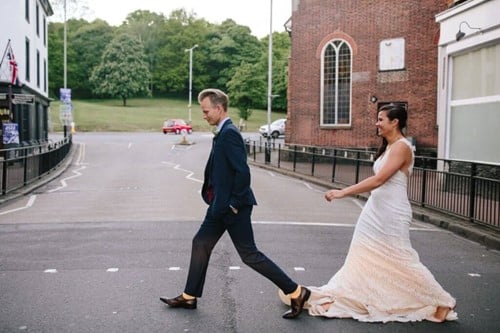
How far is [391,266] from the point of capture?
532cm

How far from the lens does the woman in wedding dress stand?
208 inches

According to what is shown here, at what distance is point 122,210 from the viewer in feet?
42.1

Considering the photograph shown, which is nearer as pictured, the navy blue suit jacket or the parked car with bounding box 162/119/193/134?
the navy blue suit jacket

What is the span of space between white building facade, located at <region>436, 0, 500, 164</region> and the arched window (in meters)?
11.3

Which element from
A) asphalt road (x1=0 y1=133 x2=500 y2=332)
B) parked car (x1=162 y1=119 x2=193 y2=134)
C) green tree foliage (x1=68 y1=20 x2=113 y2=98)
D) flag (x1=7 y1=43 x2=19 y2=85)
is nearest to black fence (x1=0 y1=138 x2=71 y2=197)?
asphalt road (x1=0 y1=133 x2=500 y2=332)

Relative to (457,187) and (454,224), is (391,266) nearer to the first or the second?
(454,224)

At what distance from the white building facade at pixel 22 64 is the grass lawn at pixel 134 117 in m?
27.7

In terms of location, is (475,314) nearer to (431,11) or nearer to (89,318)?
(89,318)

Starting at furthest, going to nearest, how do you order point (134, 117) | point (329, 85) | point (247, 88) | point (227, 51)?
1. point (227, 51)
2. point (134, 117)
3. point (247, 88)
4. point (329, 85)

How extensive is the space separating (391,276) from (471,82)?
11.7 meters

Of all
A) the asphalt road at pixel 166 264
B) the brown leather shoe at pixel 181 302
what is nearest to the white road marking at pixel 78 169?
the asphalt road at pixel 166 264

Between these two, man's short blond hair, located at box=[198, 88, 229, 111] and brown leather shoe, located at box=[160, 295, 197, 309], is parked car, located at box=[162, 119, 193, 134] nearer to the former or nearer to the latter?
brown leather shoe, located at box=[160, 295, 197, 309]

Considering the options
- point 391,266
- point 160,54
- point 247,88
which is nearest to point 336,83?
point 391,266

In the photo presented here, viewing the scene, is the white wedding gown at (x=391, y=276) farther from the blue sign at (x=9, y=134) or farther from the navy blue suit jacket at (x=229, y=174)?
the blue sign at (x=9, y=134)
